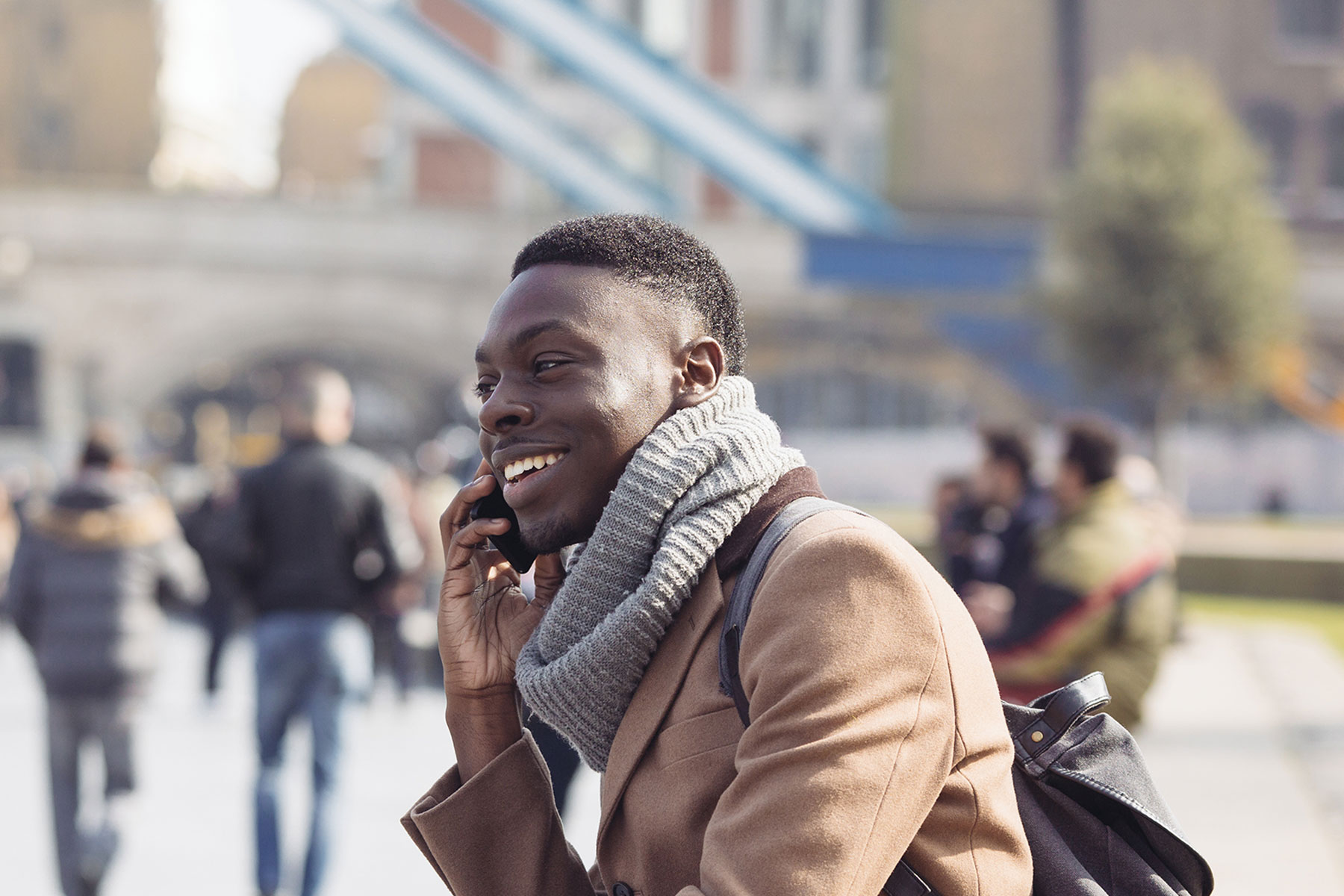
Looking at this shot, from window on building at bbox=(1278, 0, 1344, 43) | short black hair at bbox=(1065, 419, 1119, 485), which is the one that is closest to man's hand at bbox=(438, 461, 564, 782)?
short black hair at bbox=(1065, 419, 1119, 485)

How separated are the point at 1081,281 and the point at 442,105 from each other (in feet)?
37.8

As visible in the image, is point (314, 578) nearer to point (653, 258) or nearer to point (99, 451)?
point (99, 451)

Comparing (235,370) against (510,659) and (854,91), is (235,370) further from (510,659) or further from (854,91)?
(510,659)

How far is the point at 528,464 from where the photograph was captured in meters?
1.72

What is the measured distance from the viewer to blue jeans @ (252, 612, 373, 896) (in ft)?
17.8

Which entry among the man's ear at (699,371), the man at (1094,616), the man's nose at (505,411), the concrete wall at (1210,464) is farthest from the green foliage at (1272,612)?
the concrete wall at (1210,464)

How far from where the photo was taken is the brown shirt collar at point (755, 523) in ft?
5.36

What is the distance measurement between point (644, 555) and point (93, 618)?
15.0 ft

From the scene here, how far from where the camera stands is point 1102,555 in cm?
499

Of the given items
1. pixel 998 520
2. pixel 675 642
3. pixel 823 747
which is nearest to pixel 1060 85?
pixel 998 520

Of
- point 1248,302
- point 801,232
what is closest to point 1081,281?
point 1248,302

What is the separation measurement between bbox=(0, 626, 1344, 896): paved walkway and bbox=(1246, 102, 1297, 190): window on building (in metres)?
26.6

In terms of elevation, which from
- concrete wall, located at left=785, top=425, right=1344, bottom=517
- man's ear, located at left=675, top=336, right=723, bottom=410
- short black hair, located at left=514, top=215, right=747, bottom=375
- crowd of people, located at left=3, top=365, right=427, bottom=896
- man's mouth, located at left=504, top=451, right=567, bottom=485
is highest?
short black hair, located at left=514, top=215, right=747, bottom=375

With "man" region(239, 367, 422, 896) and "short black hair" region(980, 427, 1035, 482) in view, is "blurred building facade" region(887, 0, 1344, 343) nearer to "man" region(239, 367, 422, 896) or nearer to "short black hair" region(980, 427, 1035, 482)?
"short black hair" region(980, 427, 1035, 482)
